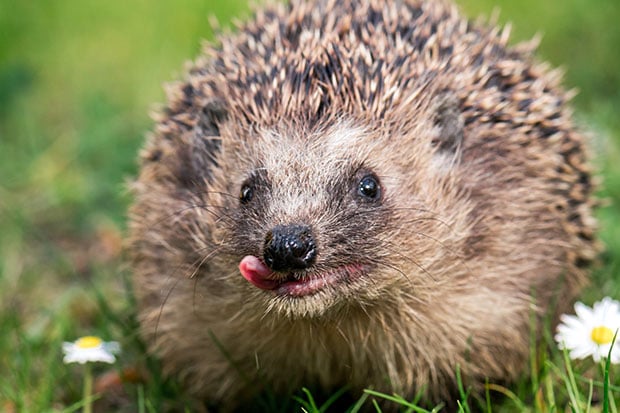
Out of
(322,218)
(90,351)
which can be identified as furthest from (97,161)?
(322,218)

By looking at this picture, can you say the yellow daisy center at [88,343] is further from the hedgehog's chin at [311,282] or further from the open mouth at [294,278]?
the hedgehog's chin at [311,282]

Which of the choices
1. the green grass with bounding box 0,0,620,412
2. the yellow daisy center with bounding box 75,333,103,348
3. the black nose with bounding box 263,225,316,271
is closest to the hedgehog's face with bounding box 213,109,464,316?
the black nose with bounding box 263,225,316,271

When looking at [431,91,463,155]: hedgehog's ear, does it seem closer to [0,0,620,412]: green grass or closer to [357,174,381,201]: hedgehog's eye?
[357,174,381,201]: hedgehog's eye

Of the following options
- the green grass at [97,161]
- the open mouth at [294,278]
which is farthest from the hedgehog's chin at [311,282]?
the green grass at [97,161]

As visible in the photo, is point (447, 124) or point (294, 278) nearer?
point (294, 278)

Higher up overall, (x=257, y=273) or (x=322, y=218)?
(x=322, y=218)

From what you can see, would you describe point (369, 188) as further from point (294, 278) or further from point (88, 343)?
point (88, 343)

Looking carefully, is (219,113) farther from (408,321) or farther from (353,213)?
(408,321)
